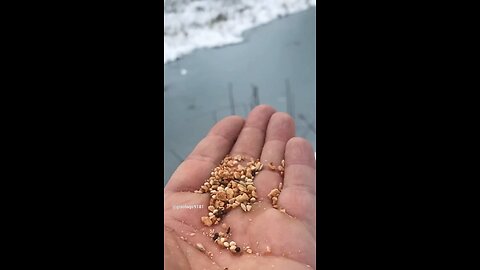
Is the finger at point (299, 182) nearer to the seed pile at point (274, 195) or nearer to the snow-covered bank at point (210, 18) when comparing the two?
the seed pile at point (274, 195)

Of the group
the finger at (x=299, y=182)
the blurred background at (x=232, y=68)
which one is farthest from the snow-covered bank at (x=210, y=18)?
the finger at (x=299, y=182)

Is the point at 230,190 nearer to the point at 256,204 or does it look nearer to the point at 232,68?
the point at 256,204

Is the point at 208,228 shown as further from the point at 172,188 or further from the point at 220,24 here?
the point at 220,24

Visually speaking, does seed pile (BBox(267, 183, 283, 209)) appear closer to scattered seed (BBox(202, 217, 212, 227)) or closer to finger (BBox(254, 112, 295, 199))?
finger (BBox(254, 112, 295, 199))

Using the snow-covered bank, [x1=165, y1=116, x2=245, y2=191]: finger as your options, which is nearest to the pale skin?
[x1=165, y1=116, x2=245, y2=191]: finger

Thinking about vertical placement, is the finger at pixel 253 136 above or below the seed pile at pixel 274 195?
above
